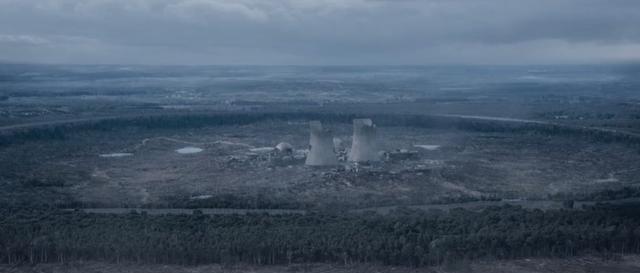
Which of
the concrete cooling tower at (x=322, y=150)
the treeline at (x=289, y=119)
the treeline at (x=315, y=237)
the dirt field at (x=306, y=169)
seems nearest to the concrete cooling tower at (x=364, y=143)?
the dirt field at (x=306, y=169)

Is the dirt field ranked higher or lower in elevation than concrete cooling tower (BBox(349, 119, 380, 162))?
lower

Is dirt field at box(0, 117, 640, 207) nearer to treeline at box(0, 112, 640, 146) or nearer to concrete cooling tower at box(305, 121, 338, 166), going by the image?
concrete cooling tower at box(305, 121, 338, 166)

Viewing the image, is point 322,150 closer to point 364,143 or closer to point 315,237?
point 364,143

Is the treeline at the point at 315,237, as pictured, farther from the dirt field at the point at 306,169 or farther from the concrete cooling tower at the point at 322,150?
the concrete cooling tower at the point at 322,150

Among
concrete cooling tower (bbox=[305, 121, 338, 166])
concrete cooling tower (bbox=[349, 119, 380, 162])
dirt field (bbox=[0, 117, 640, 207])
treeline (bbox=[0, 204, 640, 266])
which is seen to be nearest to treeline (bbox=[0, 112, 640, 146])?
dirt field (bbox=[0, 117, 640, 207])

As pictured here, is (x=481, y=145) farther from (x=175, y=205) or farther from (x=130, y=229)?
(x=130, y=229)
